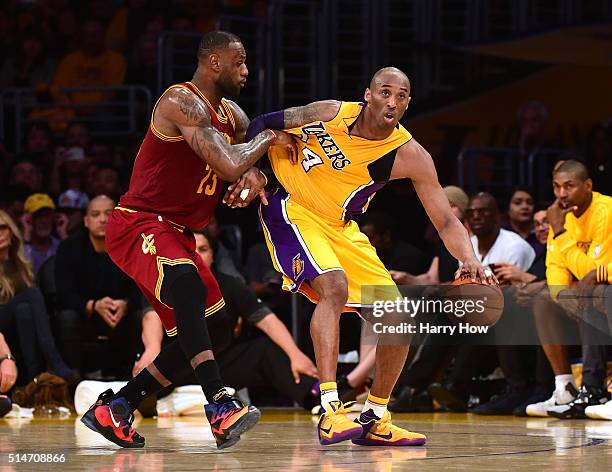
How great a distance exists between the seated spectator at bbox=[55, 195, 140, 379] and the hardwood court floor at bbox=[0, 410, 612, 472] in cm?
134

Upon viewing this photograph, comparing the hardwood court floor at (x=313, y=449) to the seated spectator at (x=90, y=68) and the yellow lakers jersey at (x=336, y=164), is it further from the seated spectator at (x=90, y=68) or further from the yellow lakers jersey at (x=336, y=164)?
the seated spectator at (x=90, y=68)

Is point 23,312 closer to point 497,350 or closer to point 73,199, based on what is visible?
point 73,199

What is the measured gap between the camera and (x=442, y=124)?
11797mm

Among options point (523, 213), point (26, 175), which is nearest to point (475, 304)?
point (523, 213)

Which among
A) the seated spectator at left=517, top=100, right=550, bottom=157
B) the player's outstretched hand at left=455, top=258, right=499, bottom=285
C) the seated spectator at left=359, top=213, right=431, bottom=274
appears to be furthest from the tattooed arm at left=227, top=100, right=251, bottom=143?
the seated spectator at left=517, top=100, right=550, bottom=157

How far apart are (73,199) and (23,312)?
2.33m

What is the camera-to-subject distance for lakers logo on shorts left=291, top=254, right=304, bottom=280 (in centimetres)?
549

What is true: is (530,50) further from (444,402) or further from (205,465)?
(205,465)

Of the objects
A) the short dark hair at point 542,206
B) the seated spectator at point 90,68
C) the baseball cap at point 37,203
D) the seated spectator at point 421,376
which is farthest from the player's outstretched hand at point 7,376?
the seated spectator at point 90,68

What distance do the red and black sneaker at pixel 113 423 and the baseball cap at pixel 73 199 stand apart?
5274 mm

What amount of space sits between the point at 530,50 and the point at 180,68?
11.2 feet

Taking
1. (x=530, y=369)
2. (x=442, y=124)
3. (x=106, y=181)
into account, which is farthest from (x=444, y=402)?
(x=442, y=124)

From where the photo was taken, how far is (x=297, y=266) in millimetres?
5512

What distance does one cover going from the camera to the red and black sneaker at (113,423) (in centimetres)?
518
